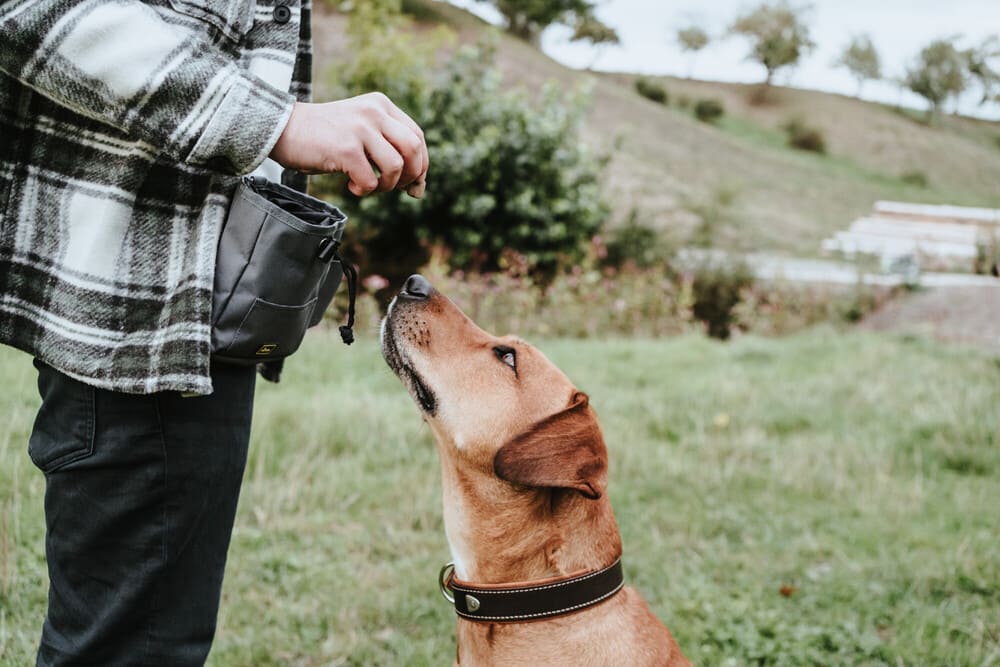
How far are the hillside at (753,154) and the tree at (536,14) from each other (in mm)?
3322

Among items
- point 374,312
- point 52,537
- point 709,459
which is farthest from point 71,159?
point 374,312

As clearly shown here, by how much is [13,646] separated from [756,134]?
3977 centimetres

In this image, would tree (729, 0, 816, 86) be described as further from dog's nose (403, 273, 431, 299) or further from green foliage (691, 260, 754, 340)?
dog's nose (403, 273, 431, 299)

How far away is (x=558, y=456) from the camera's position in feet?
7.13

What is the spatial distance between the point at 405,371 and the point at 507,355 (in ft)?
1.03

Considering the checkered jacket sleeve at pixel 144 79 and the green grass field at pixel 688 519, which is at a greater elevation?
the checkered jacket sleeve at pixel 144 79

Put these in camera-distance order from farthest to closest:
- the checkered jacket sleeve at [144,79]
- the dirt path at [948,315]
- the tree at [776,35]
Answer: the tree at [776,35]
the dirt path at [948,315]
the checkered jacket sleeve at [144,79]

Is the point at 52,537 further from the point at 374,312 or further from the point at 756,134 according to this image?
the point at 756,134

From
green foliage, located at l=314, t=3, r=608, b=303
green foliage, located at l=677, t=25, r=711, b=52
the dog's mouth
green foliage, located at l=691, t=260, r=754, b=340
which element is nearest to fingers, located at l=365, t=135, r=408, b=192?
the dog's mouth

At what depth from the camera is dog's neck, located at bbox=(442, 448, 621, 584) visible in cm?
227

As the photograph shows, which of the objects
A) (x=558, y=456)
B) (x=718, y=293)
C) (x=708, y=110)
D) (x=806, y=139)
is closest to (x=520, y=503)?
(x=558, y=456)

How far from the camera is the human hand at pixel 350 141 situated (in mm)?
1438

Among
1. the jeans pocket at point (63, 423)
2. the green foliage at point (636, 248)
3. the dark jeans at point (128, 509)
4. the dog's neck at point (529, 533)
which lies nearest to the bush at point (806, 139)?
the green foliage at point (636, 248)

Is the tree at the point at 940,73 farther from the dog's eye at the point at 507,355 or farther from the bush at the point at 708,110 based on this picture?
the dog's eye at the point at 507,355
